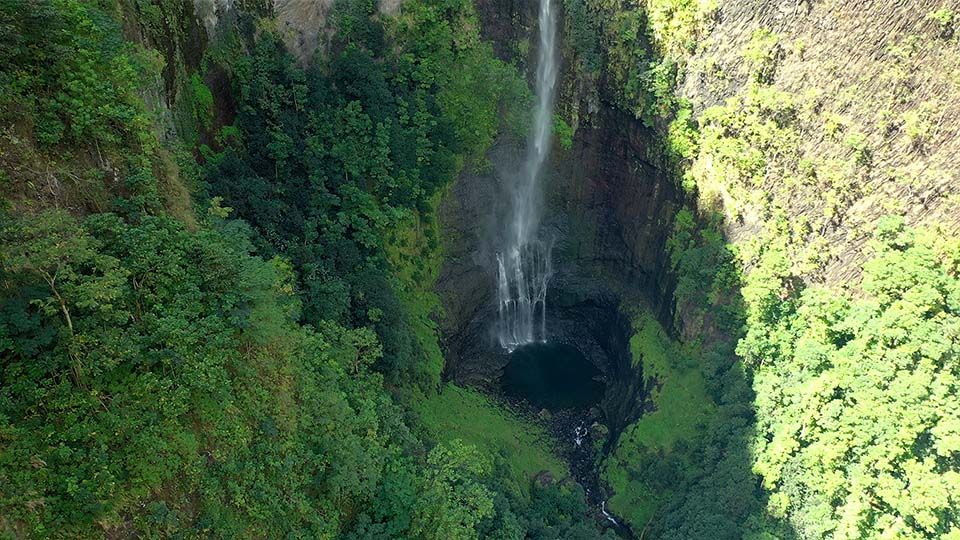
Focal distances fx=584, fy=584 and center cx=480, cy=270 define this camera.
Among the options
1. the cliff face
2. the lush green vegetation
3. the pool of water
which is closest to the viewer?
the lush green vegetation

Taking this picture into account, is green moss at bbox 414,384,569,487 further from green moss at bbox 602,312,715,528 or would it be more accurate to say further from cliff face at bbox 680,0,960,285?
cliff face at bbox 680,0,960,285

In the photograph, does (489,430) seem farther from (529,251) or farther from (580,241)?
(580,241)

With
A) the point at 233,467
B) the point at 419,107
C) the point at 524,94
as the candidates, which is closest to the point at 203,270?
the point at 233,467

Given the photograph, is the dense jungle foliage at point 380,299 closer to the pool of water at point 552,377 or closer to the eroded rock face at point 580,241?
the eroded rock face at point 580,241

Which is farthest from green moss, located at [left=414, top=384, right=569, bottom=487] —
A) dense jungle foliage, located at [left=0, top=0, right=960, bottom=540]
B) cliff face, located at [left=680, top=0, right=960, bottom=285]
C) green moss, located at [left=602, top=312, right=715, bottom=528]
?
cliff face, located at [left=680, top=0, right=960, bottom=285]

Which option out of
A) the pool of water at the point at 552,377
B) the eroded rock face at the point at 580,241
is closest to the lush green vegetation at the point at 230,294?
the eroded rock face at the point at 580,241

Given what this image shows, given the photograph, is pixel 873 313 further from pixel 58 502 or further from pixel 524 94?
pixel 58 502
